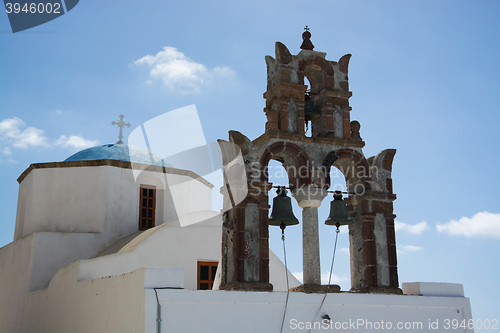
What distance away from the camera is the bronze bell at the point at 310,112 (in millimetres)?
7016

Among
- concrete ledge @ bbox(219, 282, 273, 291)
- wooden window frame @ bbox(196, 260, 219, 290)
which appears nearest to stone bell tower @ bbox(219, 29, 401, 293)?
concrete ledge @ bbox(219, 282, 273, 291)

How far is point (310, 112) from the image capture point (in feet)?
23.0

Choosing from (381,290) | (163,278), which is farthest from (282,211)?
(163,278)

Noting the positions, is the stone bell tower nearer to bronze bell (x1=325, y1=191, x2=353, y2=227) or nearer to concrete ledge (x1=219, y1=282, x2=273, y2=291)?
concrete ledge (x1=219, y1=282, x2=273, y2=291)

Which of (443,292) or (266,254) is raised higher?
(266,254)

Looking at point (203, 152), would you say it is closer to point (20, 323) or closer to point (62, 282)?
point (62, 282)

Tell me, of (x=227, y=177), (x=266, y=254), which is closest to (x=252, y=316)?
(x=266, y=254)

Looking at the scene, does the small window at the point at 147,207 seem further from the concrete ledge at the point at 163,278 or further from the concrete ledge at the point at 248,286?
the concrete ledge at the point at 163,278

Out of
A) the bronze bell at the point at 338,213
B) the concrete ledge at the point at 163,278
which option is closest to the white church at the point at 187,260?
the concrete ledge at the point at 163,278

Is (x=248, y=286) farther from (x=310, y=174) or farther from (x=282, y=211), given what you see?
(x=310, y=174)

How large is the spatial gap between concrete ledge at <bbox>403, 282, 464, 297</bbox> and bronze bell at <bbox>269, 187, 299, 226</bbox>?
1.79 meters

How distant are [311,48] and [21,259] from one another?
25.6ft

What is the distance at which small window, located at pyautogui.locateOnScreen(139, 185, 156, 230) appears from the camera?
11.5 meters

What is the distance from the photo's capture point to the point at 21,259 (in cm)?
1067
